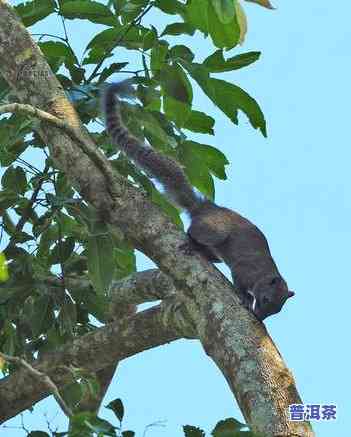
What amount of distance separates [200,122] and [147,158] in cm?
54

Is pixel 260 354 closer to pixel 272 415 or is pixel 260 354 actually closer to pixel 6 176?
pixel 272 415

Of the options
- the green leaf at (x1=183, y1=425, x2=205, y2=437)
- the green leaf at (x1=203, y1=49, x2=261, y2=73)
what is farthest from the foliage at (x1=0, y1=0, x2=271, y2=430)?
the green leaf at (x1=183, y1=425, x2=205, y2=437)

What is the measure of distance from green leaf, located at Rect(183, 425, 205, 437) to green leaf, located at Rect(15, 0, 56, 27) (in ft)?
11.3

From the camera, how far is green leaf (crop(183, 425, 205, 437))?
3809 millimetres

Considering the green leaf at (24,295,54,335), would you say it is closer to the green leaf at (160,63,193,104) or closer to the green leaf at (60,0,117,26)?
the green leaf at (160,63,193,104)

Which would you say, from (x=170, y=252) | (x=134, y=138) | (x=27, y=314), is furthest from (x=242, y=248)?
(x=170, y=252)

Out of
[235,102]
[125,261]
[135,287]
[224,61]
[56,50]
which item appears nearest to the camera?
[235,102]

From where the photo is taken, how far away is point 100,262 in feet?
20.3

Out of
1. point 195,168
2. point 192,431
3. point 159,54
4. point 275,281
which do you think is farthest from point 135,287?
point 192,431

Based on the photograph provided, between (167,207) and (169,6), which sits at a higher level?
(169,6)

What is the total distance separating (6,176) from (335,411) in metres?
2.56

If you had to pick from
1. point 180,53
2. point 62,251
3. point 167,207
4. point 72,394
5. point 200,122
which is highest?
point 180,53

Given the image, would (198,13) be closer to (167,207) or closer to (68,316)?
(167,207)

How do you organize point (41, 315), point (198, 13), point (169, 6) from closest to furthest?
point (198, 13), point (169, 6), point (41, 315)
